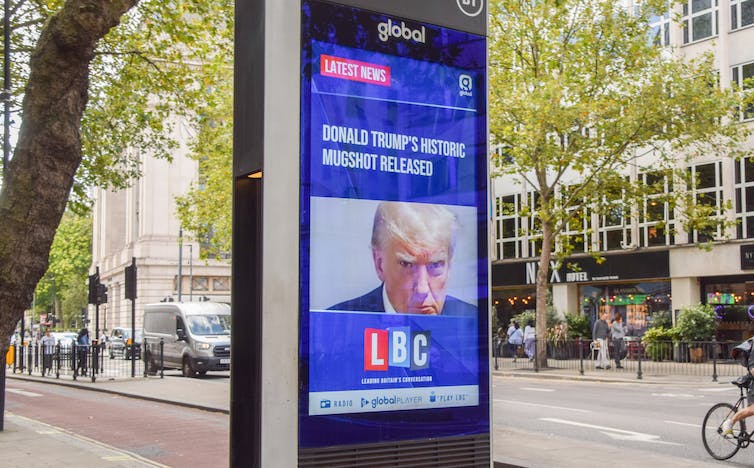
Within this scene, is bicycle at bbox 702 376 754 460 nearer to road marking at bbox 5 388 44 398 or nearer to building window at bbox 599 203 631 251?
road marking at bbox 5 388 44 398

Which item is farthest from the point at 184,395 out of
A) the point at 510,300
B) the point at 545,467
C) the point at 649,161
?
the point at 510,300

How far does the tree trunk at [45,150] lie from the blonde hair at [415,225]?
2979 millimetres

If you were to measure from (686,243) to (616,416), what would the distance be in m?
21.4

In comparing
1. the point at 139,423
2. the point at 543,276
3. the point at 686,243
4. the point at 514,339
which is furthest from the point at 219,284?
the point at 139,423

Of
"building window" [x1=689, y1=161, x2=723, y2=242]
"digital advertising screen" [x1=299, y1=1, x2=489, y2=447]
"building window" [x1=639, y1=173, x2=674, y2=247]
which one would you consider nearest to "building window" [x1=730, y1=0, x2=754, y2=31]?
"building window" [x1=689, y1=161, x2=723, y2=242]

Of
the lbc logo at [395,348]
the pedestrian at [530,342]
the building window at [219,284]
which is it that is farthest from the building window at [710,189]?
the building window at [219,284]

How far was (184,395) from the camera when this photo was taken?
61.1 feet

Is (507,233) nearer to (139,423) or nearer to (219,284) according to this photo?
(139,423)

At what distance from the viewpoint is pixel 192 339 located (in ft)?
88.6

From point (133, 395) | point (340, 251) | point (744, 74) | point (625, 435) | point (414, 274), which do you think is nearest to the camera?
point (340, 251)

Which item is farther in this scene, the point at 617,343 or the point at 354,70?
the point at 617,343

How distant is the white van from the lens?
26.5m

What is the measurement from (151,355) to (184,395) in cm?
958

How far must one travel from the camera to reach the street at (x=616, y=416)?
10.4 m
